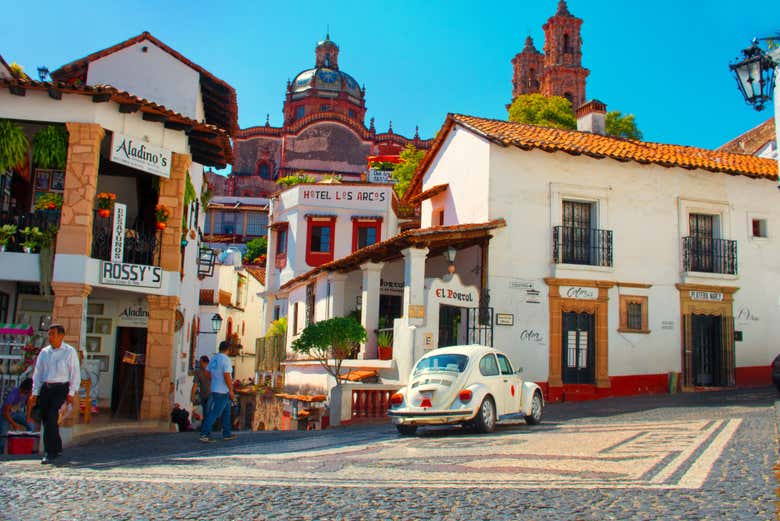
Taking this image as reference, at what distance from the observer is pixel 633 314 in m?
21.4

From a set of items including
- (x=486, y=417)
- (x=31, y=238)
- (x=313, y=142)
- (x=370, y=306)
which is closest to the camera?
(x=486, y=417)

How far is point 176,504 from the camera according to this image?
6660 millimetres

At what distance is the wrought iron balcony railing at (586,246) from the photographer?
21.1 metres

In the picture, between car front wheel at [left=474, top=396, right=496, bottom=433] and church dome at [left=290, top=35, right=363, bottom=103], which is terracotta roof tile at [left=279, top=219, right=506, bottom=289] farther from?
church dome at [left=290, top=35, right=363, bottom=103]

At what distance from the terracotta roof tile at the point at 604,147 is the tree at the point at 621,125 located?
1811 centimetres

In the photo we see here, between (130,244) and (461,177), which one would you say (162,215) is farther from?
(461,177)

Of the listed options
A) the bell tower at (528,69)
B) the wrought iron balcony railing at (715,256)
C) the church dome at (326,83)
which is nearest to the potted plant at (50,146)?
the wrought iron balcony railing at (715,256)

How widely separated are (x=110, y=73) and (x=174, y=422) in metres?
9.23

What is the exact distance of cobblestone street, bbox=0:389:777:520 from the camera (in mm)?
6406

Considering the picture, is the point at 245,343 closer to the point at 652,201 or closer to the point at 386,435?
the point at 652,201

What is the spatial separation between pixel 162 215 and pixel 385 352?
6.49 m

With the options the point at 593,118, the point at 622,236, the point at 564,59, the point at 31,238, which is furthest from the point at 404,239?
the point at 564,59

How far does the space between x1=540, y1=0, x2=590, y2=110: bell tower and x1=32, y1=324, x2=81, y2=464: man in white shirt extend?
217 feet

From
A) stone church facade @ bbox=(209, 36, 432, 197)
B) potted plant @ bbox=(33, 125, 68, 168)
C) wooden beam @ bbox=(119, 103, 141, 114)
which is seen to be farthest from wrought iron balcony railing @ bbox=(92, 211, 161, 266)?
stone church facade @ bbox=(209, 36, 432, 197)
